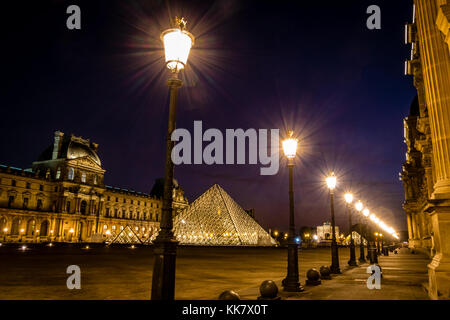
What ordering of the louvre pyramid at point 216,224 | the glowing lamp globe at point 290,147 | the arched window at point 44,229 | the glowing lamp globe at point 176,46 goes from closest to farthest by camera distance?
1. the glowing lamp globe at point 176,46
2. the glowing lamp globe at point 290,147
3. the louvre pyramid at point 216,224
4. the arched window at point 44,229

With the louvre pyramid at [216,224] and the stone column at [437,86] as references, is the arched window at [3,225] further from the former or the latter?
the stone column at [437,86]

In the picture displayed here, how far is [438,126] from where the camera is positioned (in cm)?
662

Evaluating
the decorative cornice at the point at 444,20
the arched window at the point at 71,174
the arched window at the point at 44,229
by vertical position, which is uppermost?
the arched window at the point at 71,174

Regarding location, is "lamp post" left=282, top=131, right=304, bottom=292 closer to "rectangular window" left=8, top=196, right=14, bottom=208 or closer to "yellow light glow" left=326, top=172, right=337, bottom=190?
"yellow light glow" left=326, top=172, right=337, bottom=190

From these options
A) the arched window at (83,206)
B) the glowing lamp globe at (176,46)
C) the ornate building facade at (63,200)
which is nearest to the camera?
the glowing lamp globe at (176,46)

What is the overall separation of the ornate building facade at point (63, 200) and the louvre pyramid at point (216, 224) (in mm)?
11294

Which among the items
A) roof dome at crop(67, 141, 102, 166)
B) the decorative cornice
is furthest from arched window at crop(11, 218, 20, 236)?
the decorative cornice

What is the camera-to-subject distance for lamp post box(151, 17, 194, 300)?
4.29 meters

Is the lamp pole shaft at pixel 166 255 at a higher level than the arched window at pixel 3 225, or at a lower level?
lower

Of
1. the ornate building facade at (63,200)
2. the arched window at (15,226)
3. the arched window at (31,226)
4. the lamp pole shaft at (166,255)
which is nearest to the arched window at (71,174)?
the ornate building facade at (63,200)

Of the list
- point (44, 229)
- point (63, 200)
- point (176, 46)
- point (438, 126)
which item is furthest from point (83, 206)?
point (438, 126)

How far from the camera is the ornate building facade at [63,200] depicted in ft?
200
